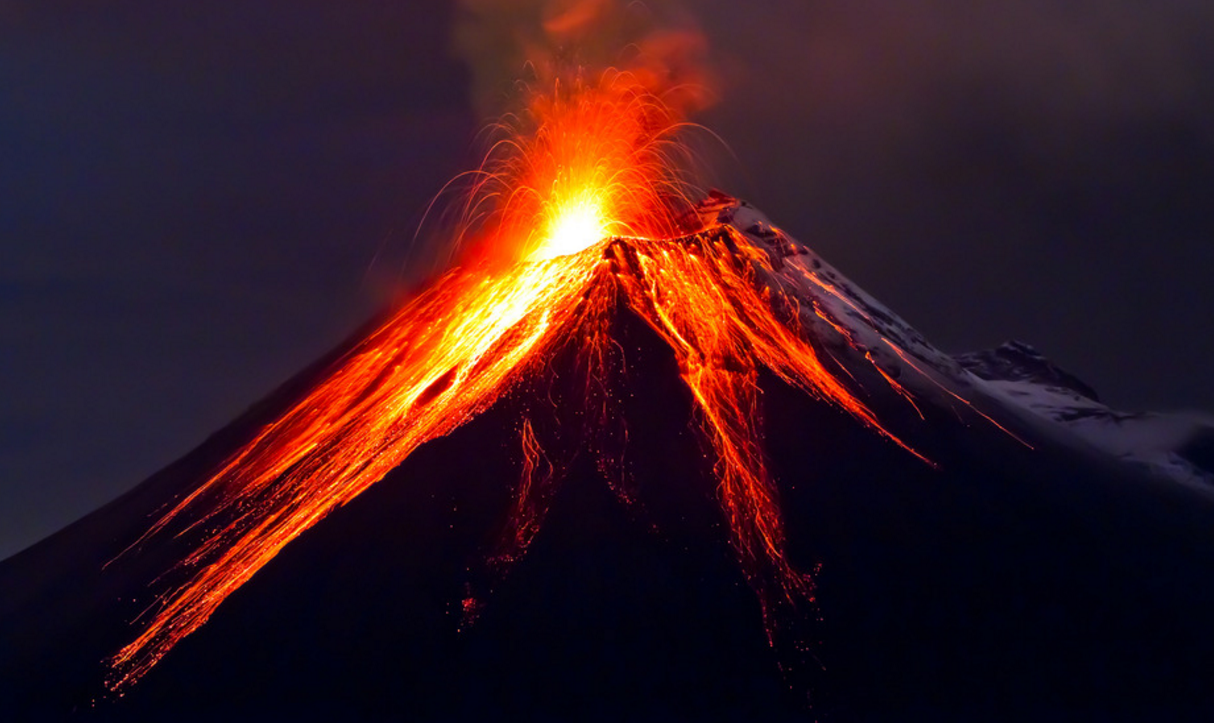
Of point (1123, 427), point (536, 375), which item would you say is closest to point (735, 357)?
point (536, 375)

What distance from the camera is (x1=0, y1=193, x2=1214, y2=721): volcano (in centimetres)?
1457

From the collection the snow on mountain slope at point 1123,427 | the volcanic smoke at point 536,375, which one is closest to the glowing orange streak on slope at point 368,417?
the volcanic smoke at point 536,375

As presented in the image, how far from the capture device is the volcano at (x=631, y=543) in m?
14.6

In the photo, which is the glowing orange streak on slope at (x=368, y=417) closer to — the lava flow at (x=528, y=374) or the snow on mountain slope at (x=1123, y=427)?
the lava flow at (x=528, y=374)

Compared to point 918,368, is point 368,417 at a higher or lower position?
higher

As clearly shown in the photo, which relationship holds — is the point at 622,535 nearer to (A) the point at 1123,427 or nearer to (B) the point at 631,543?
(B) the point at 631,543

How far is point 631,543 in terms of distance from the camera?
52.3 ft

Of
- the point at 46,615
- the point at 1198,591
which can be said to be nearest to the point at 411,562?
the point at 46,615

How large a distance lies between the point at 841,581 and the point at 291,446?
→ 986 centimetres

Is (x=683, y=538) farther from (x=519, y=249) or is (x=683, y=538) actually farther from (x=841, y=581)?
(x=519, y=249)

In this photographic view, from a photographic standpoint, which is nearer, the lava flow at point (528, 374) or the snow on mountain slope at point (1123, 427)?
the lava flow at point (528, 374)

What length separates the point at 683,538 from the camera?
53.1ft

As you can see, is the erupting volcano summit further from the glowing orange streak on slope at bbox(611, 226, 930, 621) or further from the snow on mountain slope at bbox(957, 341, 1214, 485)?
the snow on mountain slope at bbox(957, 341, 1214, 485)

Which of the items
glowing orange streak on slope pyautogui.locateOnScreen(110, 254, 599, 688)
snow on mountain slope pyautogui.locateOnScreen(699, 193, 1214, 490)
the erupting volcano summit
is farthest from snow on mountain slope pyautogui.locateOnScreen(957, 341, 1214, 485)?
glowing orange streak on slope pyautogui.locateOnScreen(110, 254, 599, 688)
